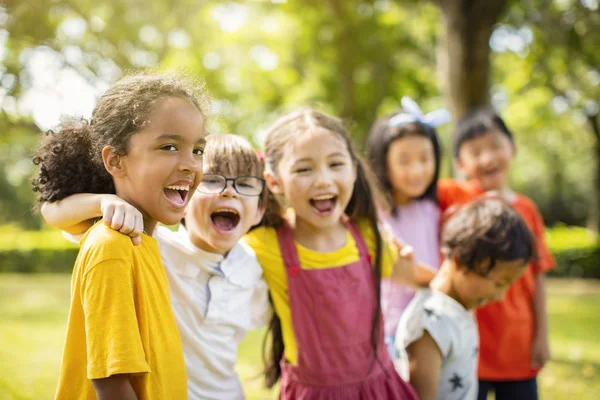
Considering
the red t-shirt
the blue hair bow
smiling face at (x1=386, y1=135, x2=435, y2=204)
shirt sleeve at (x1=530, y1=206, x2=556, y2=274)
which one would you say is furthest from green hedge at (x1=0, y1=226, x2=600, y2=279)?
smiling face at (x1=386, y1=135, x2=435, y2=204)

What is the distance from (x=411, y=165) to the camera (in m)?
3.12

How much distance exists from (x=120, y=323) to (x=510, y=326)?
2.50m

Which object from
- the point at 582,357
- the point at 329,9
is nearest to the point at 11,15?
the point at 329,9

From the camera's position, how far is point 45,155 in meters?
1.83

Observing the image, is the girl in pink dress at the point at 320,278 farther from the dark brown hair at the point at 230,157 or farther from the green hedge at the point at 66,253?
the green hedge at the point at 66,253

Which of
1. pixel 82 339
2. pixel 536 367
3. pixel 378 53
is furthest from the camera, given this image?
pixel 378 53

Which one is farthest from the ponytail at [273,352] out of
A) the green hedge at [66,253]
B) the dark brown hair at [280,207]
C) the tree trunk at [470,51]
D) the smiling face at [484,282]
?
the green hedge at [66,253]

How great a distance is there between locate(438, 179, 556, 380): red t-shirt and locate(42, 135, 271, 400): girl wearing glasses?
1.62m

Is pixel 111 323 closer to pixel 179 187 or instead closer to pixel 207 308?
pixel 179 187

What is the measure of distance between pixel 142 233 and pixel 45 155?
0.49m

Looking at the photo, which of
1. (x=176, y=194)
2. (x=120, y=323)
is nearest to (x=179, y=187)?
(x=176, y=194)

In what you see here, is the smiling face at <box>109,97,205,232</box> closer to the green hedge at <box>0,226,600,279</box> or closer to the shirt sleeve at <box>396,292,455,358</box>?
the shirt sleeve at <box>396,292,455,358</box>

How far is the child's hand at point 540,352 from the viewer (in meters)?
3.18

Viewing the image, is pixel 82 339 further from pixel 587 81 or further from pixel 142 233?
pixel 587 81
